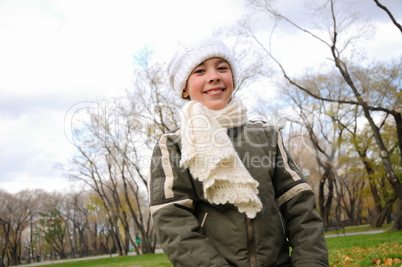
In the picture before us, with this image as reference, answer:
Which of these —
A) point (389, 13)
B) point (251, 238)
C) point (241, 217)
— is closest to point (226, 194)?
point (241, 217)

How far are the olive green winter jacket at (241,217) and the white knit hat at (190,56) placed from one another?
15.9 inches

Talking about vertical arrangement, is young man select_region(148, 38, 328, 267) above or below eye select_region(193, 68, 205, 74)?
below

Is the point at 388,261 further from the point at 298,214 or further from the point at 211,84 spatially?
the point at 211,84

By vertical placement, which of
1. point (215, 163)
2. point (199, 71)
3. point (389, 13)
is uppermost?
point (389, 13)

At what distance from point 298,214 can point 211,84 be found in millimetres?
852

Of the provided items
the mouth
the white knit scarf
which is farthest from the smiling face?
the white knit scarf

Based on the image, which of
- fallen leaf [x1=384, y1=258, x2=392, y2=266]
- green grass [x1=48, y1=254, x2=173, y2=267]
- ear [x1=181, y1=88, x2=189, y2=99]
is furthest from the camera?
green grass [x1=48, y1=254, x2=173, y2=267]

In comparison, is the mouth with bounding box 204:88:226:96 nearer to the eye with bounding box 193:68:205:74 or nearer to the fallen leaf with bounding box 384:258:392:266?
the eye with bounding box 193:68:205:74

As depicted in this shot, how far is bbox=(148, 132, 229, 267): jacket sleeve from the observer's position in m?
1.65

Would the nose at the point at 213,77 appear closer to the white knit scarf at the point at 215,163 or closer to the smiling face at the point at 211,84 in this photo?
the smiling face at the point at 211,84

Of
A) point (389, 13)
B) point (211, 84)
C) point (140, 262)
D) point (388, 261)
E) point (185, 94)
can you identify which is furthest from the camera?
point (140, 262)

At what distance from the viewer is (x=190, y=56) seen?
216 centimetres

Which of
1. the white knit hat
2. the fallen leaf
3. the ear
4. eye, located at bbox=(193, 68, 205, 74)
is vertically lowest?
the fallen leaf

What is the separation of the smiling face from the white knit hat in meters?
0.03
